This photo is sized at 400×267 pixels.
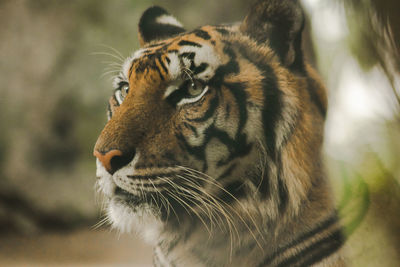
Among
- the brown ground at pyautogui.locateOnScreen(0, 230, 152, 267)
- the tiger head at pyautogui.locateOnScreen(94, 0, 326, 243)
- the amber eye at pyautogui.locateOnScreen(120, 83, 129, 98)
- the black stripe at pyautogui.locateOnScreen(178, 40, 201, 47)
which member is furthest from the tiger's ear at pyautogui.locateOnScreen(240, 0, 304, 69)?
the brown ground at pyautogui.locateOnScreen(0, 230, 152, 267)

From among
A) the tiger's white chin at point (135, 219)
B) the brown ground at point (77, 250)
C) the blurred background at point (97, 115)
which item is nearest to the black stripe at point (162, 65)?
the blurred background at point (97, 115)

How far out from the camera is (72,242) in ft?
3.51

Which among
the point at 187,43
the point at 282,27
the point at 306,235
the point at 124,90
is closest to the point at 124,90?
the point at 124,90

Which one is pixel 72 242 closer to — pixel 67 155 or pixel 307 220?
pixel 67 155

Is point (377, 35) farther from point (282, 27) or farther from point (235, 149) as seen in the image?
point (235, 149)

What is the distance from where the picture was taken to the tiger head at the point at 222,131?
0.60 metres

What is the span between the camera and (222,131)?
1.97 ft

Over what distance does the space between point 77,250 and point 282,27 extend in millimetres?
818

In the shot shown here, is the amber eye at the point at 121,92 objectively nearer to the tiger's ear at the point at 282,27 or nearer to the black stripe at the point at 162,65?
the black stripe at the point at 162,65

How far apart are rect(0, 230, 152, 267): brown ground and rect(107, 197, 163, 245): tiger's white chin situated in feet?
0.20

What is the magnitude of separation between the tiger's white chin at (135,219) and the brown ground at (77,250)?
62 mm

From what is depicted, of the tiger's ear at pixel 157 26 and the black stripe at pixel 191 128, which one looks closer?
the black stripe at pixel 191 128

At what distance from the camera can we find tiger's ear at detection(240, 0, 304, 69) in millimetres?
594

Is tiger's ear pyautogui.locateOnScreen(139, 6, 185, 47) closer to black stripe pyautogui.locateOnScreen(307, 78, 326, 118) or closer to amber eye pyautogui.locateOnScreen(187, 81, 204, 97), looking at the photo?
amber eye pyautogui.locateOnScreen(187, 81, 204, 97)
